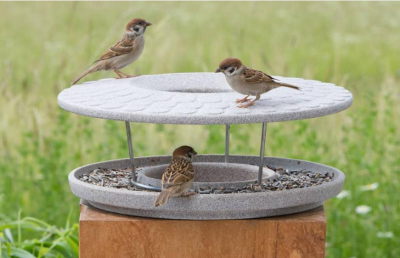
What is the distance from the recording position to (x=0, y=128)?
5008 millimetres

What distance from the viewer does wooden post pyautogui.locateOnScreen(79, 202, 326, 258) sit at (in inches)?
113

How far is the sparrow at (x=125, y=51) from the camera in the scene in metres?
3.57

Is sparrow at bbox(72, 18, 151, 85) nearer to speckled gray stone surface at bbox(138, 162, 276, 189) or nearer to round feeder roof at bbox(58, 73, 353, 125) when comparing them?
round feeder roof at bbox(58, 73, 353, 125)

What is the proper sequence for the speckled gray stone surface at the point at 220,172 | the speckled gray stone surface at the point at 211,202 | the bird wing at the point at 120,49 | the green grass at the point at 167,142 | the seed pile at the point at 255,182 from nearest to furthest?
1. the speckled gray stone surface at the point at 211,202
2. the seed pile at the point at 255,182
3. the speckled gray stone surface at the point at 220,172
4. the bird wing at the point at 120,49
5. the green grass at the point at 167,142

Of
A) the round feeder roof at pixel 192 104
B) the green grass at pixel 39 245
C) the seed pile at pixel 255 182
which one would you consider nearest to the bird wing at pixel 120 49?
the round feeder roof at pixel 192 104

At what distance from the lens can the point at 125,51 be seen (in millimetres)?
3574

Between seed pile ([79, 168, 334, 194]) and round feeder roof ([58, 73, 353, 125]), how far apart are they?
1.33 ft

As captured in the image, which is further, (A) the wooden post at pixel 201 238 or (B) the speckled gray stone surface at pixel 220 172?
(B) the speckled gray stone surface at pixel 220 172

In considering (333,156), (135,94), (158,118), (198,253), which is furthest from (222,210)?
(333,156)

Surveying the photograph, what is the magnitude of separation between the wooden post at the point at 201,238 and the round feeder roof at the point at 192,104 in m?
0.46

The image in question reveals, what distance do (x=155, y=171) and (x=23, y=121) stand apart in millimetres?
2209

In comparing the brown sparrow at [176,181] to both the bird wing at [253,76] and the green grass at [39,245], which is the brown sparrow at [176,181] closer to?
the bird wing at [253,76]

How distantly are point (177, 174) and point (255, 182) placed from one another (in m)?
0.49

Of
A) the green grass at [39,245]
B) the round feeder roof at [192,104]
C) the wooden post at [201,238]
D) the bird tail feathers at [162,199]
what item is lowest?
the green grass at [39,245]
